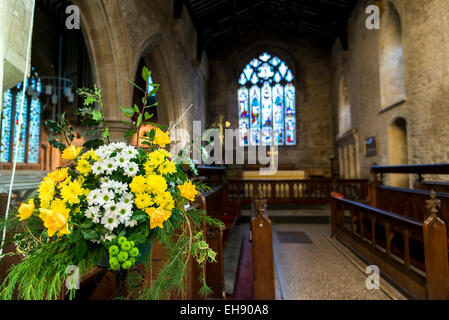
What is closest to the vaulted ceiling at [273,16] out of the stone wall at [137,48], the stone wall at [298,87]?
the stone wall at [298,87]

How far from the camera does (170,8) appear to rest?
6480 millimetres

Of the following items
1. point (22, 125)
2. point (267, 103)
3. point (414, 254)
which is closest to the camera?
point (414, 254)

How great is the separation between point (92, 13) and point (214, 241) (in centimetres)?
397

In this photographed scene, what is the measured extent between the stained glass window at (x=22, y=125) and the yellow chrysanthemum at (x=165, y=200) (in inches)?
289

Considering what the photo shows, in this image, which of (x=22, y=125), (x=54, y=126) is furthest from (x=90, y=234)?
(x=22, y=125)

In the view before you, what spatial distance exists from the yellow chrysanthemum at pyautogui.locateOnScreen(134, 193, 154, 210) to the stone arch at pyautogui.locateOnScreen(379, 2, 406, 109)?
6.70 meters

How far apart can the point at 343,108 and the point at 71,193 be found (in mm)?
10062

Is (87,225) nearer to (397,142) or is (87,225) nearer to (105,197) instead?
(105,197)

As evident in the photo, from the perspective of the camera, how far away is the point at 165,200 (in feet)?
2.31

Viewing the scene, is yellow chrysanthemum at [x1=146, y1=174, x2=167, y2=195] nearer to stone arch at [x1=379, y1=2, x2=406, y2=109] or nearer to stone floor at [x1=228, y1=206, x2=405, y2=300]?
stone floor at [x1=228, y1=206, x2=405, y2=300]

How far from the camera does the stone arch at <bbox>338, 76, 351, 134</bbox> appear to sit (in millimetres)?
9078

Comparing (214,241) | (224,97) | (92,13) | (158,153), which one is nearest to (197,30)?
(224,97)

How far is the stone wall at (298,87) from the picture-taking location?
1041 centimetres
